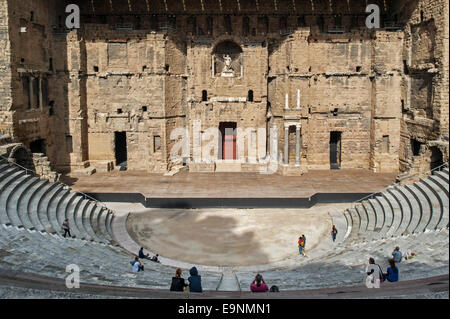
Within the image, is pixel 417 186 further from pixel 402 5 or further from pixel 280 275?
pixel 402 5

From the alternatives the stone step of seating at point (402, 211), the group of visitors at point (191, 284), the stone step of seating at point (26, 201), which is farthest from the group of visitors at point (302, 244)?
the stone step of seating at point (26, 201)

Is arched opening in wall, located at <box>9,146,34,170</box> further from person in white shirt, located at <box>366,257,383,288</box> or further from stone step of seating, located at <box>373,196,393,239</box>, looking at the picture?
person in white shirt, located at <box>366,257,383,288</box>

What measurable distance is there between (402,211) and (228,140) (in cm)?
1496

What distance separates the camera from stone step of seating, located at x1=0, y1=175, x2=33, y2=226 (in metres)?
16.7

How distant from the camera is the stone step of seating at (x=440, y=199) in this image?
15.7 m

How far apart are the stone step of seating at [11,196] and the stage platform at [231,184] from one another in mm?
4788

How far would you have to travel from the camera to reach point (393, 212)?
19.4 meters

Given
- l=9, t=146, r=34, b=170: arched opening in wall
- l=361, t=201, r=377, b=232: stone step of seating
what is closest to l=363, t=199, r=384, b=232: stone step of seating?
l=361, t=201, r=377, b=232: stone step of seating

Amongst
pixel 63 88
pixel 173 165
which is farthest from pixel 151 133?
pixel 63 88

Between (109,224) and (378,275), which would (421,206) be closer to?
(378,275)

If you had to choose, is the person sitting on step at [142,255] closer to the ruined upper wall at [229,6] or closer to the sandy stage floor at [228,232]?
the sandy stage floor at [228,232]

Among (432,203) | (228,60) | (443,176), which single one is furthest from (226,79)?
(432,203)

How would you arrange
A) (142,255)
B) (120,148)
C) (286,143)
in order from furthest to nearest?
(120,148) → (286,143) → (142,255)
